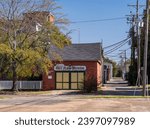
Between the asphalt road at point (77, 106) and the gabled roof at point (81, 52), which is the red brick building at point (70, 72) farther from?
the asphalt road at point (77, 106)

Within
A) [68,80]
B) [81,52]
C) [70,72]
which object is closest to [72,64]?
[70,72]

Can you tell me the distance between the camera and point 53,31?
4228 centimetres

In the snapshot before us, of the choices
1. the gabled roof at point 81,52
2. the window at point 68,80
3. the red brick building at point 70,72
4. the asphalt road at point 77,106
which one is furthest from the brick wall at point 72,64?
the asphalt road at point 77,106

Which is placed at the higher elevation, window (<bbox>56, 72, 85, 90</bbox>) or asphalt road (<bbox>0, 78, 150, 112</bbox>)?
window (<bbox>56, 72, 85, 90</bbox>)

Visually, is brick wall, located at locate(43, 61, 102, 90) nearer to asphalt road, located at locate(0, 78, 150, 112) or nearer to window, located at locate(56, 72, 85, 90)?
window, located at locate(56, 72, 85, 90)

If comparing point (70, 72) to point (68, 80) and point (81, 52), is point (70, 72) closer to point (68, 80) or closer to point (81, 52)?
point (68, 80)

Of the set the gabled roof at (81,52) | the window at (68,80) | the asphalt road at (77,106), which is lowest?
the asphalt road at (77,106)

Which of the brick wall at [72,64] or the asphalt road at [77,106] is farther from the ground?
the brick wall at [72,64]

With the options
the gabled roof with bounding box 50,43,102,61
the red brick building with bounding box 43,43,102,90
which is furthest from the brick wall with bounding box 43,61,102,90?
the gabled roof with bounding box 50,43,102,61

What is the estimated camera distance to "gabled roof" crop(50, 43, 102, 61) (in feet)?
161

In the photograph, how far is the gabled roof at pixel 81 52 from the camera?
4897 cm

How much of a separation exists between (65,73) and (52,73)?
147cm

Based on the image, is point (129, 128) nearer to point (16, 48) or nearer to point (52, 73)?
point (16, 48)

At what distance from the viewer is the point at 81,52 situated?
1980 inches
